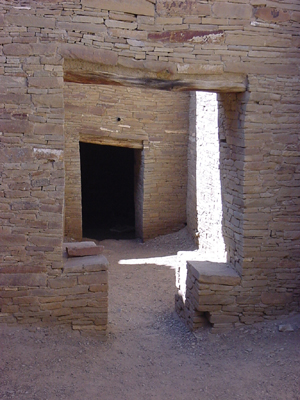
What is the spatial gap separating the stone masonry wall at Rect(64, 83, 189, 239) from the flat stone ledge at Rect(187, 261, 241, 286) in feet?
14.3

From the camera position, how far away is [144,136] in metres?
9.89

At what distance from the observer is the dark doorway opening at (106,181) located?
45.4 feet

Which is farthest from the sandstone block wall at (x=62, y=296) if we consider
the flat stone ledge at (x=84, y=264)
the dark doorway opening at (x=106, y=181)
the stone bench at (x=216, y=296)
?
the dark doorway opening at (x=106, y=181)

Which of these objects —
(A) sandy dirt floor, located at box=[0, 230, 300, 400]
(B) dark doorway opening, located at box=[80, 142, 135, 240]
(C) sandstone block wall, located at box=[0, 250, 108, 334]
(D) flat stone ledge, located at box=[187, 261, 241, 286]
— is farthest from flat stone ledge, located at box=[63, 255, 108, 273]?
(B) dark doorway opening, located at box=[80, 142, 135, 240]

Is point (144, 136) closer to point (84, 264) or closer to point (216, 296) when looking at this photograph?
point (216, 296)

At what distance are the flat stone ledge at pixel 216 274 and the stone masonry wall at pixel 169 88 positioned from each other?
13 centimetres

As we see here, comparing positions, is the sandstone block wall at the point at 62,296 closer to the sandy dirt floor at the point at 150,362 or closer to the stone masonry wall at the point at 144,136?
the sandy dirt floor at the point at 150,362

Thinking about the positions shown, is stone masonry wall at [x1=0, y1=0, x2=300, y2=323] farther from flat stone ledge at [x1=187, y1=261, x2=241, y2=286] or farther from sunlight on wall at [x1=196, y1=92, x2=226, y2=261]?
sunlight on wall at [x1=196, y1=92, x2=226, y2=261]

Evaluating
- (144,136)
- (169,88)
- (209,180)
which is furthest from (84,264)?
(144,136)

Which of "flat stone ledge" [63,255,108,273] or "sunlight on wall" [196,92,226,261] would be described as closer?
"flat stone ledge" [63,255,108,273]

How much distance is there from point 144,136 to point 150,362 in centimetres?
558

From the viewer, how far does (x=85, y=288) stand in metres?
5.25

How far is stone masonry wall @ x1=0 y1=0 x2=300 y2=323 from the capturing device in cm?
486

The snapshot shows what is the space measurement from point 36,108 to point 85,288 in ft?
6.67
